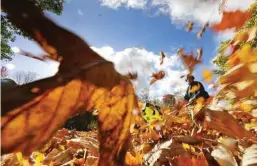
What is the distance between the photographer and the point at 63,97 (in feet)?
1.24

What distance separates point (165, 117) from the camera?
119 centimetres

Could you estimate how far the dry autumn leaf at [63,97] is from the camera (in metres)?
0.32

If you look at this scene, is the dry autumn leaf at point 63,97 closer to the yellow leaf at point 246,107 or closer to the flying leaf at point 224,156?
the flying leaf at point 224,156

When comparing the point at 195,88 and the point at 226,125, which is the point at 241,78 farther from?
the point at 195,88

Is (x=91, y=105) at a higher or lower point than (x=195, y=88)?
lower

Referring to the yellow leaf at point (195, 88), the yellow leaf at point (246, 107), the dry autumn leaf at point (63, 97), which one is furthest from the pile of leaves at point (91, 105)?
the yellow leaf at point (195, 88)

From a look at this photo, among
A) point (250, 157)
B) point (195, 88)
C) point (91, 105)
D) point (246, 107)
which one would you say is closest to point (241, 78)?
point (250, 157)

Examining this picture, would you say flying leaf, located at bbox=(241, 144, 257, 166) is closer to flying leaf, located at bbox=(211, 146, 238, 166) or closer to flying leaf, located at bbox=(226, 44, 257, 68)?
flying leaf, located at bbox=(211, 146, 238, 166)

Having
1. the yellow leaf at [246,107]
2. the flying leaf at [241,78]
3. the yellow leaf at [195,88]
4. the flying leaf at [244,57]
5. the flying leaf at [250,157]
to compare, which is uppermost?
the yellow leaf at [195,88]

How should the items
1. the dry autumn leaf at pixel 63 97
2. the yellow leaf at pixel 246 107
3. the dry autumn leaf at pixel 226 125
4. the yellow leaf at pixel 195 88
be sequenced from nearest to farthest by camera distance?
the dry autumn leaf at pixel 63 97 < the dry autumn leaf at pixel 226 125 < the yellow leaf at pixel 246 107 < the yellow leaf at pixel 195 88

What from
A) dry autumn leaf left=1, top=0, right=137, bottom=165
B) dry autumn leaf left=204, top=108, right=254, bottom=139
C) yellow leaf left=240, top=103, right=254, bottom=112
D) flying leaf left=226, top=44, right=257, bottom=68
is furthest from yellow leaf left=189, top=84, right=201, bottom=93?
dry autumn leaf left=1, top=0, right=137, bottom=165

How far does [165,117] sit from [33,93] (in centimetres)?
91

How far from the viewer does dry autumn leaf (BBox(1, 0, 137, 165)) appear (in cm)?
32

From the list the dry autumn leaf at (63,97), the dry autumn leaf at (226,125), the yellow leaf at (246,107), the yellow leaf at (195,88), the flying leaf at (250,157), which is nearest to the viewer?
the dry autumn leaf at (63,97)
